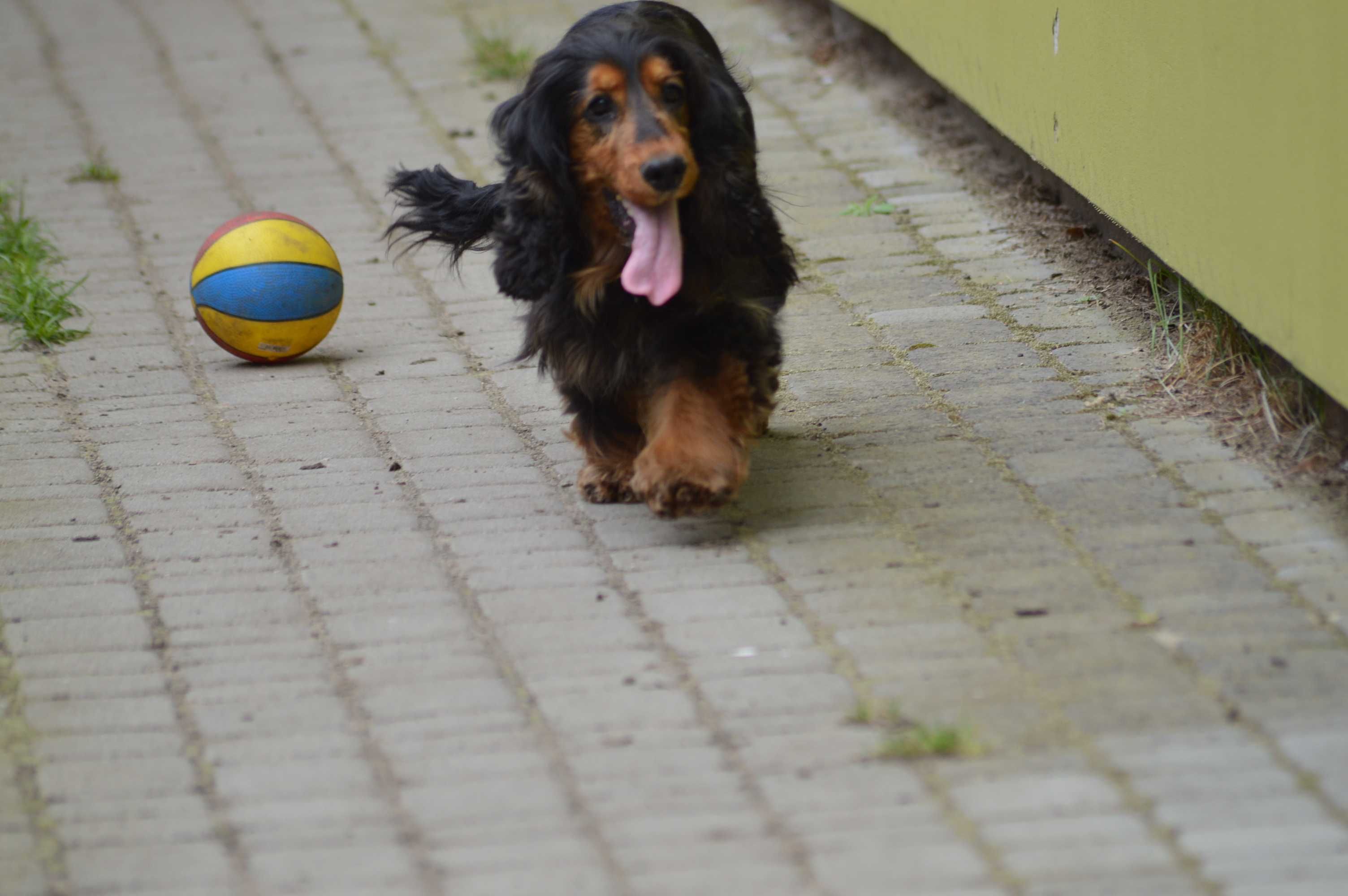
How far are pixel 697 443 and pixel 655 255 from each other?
0.43 meters

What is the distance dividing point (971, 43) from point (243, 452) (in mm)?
3343

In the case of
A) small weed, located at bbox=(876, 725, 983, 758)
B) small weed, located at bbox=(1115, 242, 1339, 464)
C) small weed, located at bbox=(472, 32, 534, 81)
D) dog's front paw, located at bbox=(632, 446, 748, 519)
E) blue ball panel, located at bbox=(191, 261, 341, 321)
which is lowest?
small weed, located at bbox=(472, 32, 534, 81)

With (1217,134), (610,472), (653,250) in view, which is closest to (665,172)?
(653,250)

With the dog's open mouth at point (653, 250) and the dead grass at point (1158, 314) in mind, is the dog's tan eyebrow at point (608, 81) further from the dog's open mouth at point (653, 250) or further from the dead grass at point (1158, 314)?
the dead grass at point (1158, 314)

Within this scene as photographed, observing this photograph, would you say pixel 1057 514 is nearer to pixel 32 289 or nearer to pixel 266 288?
pixel 266 288

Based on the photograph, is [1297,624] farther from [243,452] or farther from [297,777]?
[243,452]

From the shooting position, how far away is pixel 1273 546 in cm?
341

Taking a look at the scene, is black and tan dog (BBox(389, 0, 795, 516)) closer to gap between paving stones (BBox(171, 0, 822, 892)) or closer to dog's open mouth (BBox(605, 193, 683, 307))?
dog's open mouth (BBox(605, 193, 683, 307))

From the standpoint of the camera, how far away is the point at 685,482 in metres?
3.52

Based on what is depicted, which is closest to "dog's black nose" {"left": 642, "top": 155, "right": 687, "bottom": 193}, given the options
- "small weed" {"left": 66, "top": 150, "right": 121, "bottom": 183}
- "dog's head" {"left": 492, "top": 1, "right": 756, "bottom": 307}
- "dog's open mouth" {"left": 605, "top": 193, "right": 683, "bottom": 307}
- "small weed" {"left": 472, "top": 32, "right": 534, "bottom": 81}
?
"dog's head" {"left": 492, "top": 1, "right": 756, "bottom": 307}

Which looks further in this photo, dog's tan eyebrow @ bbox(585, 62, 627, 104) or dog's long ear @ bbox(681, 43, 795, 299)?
dog's long ear @ bbox(681, 43, 795, 299)

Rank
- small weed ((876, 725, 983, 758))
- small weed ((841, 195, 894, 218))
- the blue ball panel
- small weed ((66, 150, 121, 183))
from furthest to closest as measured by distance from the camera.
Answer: small weed ((66, 150, 121, 183)) < small weed ((841, 195, 894, 218)) < the blue ball panel < small weed ((876, 725, 983, 758))

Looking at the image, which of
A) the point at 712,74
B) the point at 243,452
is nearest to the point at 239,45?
the point at 243,452

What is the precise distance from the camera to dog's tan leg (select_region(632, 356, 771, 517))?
353 centimetres
